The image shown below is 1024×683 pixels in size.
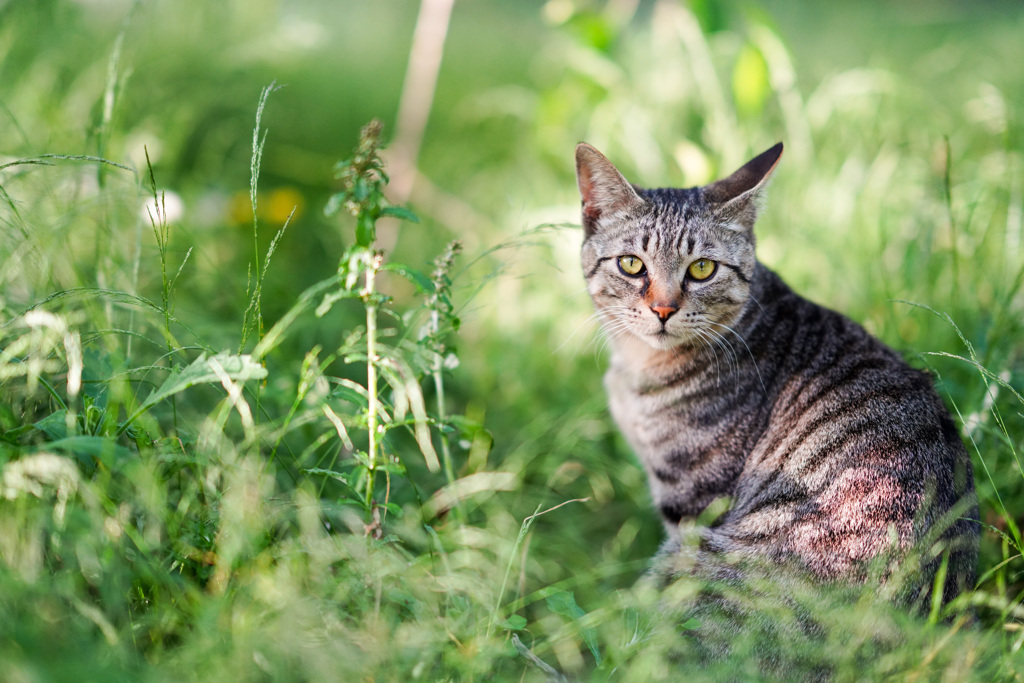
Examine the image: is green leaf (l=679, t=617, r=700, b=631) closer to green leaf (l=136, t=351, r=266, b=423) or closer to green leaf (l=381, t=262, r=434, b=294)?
green leaf (l=381, t=262, r=434, b=294)

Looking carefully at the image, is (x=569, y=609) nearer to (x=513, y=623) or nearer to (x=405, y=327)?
(x=513, y=623)

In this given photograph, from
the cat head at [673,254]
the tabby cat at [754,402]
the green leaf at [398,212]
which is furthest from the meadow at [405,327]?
the cat head at [673,254]

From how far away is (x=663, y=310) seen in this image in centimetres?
194

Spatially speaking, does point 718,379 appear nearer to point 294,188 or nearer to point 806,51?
point 294,188

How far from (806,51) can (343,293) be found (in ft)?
18.6

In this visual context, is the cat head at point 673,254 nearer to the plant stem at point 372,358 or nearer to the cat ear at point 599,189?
the cat ear at point 599,189

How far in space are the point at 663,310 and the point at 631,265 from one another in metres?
0.20

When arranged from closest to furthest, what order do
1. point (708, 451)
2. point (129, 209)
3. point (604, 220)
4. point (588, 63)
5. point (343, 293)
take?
point (343, 293) → point (708, 451) → point (604, 220) → point (129, 209) → point (588, 63)

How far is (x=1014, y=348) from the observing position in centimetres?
239

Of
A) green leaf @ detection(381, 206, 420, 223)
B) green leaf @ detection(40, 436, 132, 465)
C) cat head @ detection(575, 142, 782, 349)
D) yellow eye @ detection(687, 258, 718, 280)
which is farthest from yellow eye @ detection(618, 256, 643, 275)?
green leaf @ detection(40, 436, 132, 465)

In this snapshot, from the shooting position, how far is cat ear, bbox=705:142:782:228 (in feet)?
6.57

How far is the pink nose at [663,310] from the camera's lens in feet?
6.38

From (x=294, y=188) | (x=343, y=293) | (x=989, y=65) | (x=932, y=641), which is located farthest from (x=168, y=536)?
(x=989, y=65)

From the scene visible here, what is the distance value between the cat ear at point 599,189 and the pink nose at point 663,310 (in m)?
0.37
